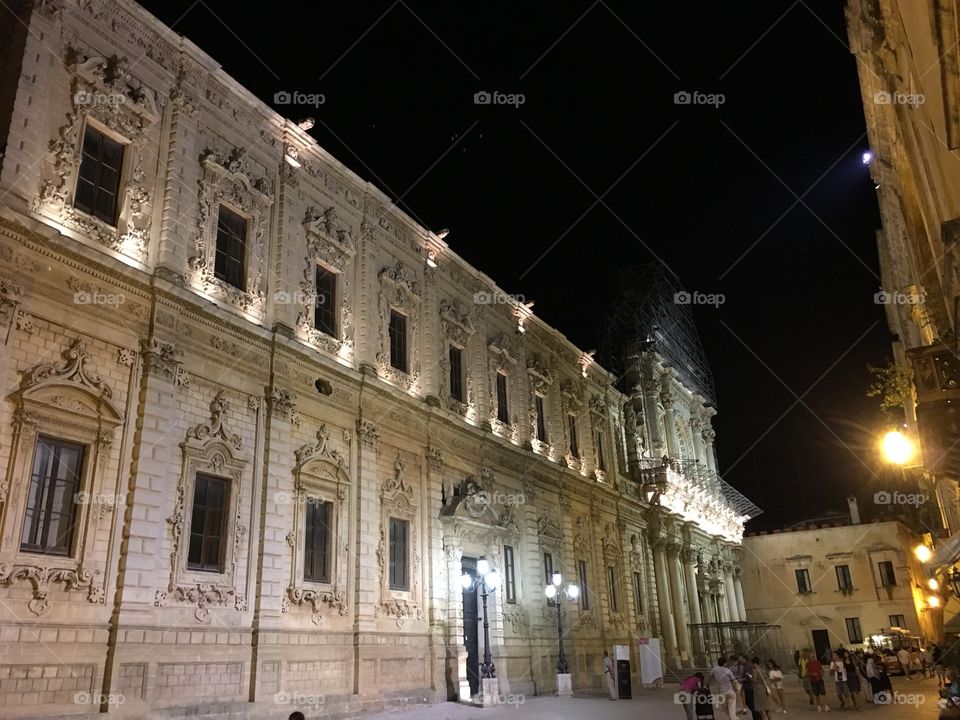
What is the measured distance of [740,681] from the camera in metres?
14.3

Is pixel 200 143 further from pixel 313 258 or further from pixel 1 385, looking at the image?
pixel 1 385

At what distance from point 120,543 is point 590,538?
20.8 metres

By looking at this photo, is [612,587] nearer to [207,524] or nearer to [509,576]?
[509,576]

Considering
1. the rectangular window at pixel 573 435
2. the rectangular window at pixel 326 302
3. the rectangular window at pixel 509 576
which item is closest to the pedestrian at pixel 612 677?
the rectangular window at pixel 509 576

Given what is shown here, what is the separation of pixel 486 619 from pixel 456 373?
308 inches

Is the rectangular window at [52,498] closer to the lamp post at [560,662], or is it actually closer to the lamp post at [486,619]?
the lamp post at [486,619]

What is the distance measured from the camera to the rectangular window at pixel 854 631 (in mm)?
45625

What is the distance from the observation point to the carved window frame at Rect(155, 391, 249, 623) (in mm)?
13211

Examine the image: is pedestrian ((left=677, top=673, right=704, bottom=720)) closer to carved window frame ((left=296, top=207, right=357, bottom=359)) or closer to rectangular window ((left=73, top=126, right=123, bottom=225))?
carved window frame ((left=296, top=207, right=357, bottom=359))

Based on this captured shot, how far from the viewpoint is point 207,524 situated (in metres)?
14.2
